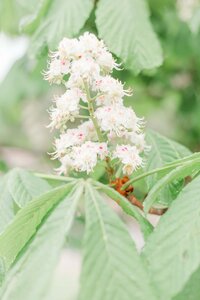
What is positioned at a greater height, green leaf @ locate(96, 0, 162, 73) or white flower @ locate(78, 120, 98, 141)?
green leaf @ locate(96, 0, 162, 73)

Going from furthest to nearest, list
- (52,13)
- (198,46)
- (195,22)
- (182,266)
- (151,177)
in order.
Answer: (198,46) → (195,22) → (52,13) → (151,177) → (182,266)

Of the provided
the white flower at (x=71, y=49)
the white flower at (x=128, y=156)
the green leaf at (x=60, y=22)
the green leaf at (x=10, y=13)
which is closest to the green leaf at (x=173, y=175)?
the white flower at (x=128, y=156)

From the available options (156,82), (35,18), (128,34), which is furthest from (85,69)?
(156,82)

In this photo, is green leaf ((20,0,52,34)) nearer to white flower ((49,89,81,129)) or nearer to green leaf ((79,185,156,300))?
white flower ((49,89,81,129))

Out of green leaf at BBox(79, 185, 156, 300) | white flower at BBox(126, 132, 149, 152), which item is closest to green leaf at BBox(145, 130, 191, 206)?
white flower at BBox(126, 132, 149, 152)

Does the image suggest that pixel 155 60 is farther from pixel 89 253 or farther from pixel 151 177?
pixel 89 253

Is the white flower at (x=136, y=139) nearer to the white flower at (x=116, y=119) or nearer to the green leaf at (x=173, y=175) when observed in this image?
the white flower at (x=116, y=119)

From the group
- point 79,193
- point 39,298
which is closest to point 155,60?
point 79,193
